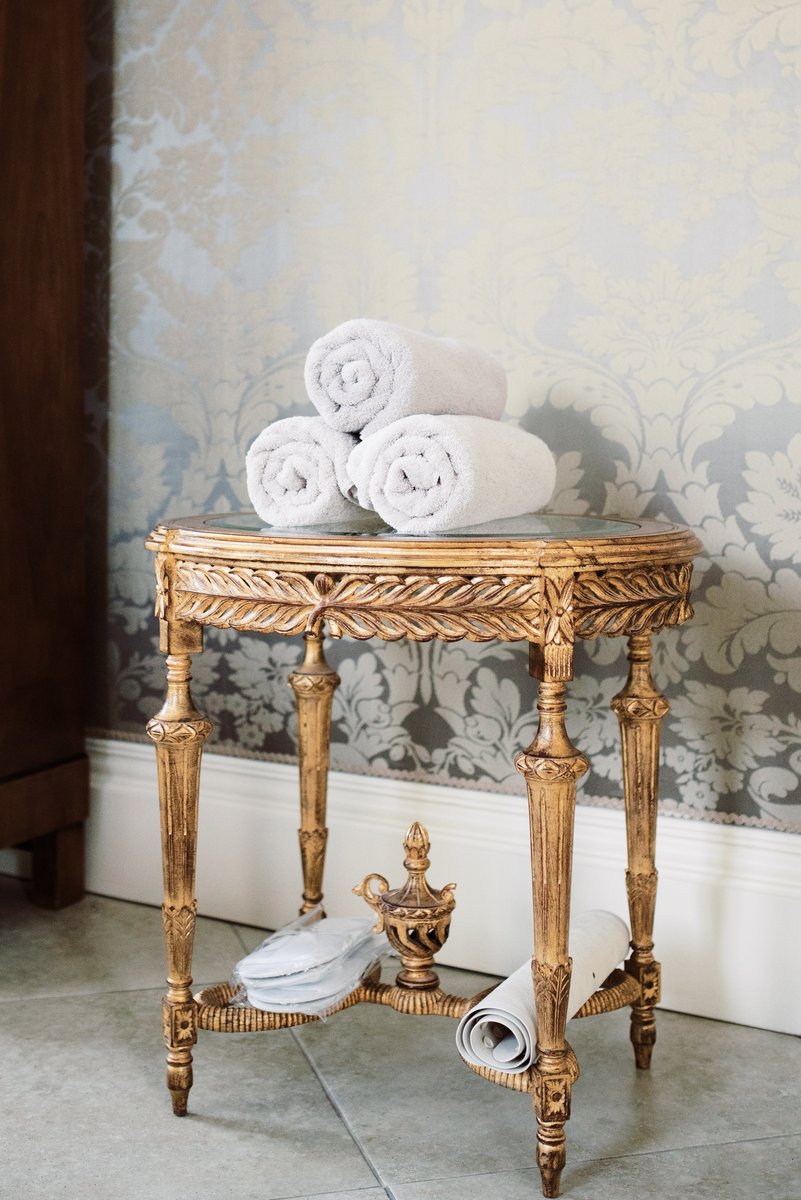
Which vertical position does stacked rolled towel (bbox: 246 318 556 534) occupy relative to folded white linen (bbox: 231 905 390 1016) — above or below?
above

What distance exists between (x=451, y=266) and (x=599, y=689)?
0.64 metres

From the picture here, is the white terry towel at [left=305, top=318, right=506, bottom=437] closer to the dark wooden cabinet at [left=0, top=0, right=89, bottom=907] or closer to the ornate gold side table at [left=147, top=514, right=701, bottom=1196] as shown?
the ornate gold side table at [left=147, top=514, right=701, bottom=1196]

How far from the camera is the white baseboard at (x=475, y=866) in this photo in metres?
1.62

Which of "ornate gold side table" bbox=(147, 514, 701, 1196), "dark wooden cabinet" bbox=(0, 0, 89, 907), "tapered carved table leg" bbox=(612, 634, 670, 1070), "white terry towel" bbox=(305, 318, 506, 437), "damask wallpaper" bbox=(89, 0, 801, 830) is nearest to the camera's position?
"ornate gold side table" bbox=(147, 514, 701, 1196)

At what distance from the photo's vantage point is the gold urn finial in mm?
1388

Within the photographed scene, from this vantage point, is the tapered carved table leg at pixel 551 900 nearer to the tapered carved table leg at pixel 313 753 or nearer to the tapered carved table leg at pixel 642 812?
the tapered carved table leg at pixel 642 812

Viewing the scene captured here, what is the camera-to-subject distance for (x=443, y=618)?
3.94 ft

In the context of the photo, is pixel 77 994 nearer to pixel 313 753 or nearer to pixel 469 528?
pixel 313 753

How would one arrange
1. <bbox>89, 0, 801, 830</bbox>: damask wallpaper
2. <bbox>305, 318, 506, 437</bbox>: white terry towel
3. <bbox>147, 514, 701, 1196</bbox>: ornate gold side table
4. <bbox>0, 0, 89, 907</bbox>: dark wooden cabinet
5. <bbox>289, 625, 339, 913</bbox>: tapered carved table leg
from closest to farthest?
<bbox>147, 514, 701, 1196</bbox>: ornate gold side table, <bbox>305, 318, 506, 437</bbox>: white terry towel, <bbox>89, 0, 801, 830</bbox>: damask wallpaper, <bbox>289, 625, 339, 913</bbox>: tapered carved table leg, <bbox>0, 0, 89, 907</bbox>: dark wooden cabinet

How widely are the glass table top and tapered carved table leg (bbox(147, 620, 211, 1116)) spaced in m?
0.15

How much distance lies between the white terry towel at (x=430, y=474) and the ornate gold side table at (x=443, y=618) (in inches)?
1.3

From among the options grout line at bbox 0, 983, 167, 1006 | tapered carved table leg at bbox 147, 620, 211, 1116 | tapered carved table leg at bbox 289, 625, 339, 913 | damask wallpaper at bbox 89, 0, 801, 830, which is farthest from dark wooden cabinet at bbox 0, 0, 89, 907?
tapered carved table leg at bbox 147, 620, 211, 1116

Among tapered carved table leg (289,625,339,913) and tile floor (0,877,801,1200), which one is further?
tapered carved table leg (289,625,339,913)

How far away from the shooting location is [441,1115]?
1.39m
